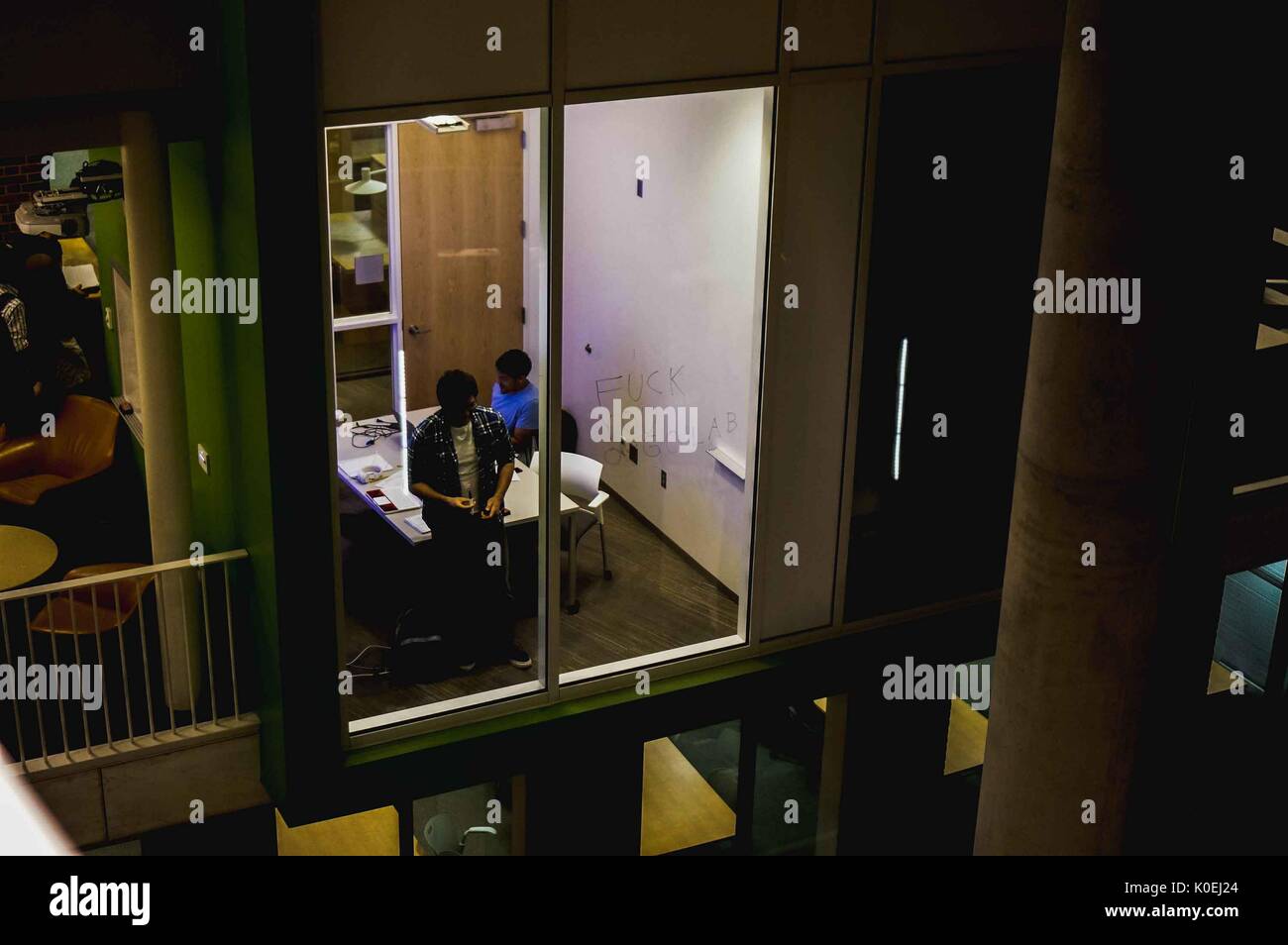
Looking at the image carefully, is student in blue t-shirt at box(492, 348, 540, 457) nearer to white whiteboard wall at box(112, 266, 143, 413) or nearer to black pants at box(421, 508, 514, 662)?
black pants at box(421, 508, 514, 662)

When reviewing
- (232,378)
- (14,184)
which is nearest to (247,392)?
(232,378)

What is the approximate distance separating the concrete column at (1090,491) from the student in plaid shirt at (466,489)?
2.48m

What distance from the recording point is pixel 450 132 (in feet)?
32.6

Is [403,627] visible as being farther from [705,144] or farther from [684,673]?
[705,144]

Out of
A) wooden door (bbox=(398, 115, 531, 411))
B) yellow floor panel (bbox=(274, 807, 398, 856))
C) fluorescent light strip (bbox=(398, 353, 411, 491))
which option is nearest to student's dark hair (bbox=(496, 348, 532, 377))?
fluorescent light strip (bbox=(398, 353, 411, 491))

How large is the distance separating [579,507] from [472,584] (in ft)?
3.59

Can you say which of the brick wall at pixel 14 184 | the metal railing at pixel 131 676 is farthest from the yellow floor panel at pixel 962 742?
the brick wall at pixel 14 184

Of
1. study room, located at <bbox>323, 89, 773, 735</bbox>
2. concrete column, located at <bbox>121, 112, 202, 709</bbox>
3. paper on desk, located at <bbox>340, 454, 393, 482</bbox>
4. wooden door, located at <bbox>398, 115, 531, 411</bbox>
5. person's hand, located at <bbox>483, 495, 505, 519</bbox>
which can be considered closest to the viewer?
concrete column, located at <bbox>121, 112, 202, 709</bbox>

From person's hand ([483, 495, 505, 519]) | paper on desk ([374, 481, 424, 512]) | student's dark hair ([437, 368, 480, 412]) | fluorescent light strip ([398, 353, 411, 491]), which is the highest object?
student's dark hair ([437, 368, 480, 412])

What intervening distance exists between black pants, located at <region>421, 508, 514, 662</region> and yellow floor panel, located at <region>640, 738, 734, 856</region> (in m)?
1.43

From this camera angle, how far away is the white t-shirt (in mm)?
7641

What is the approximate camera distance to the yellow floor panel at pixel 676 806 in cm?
855
